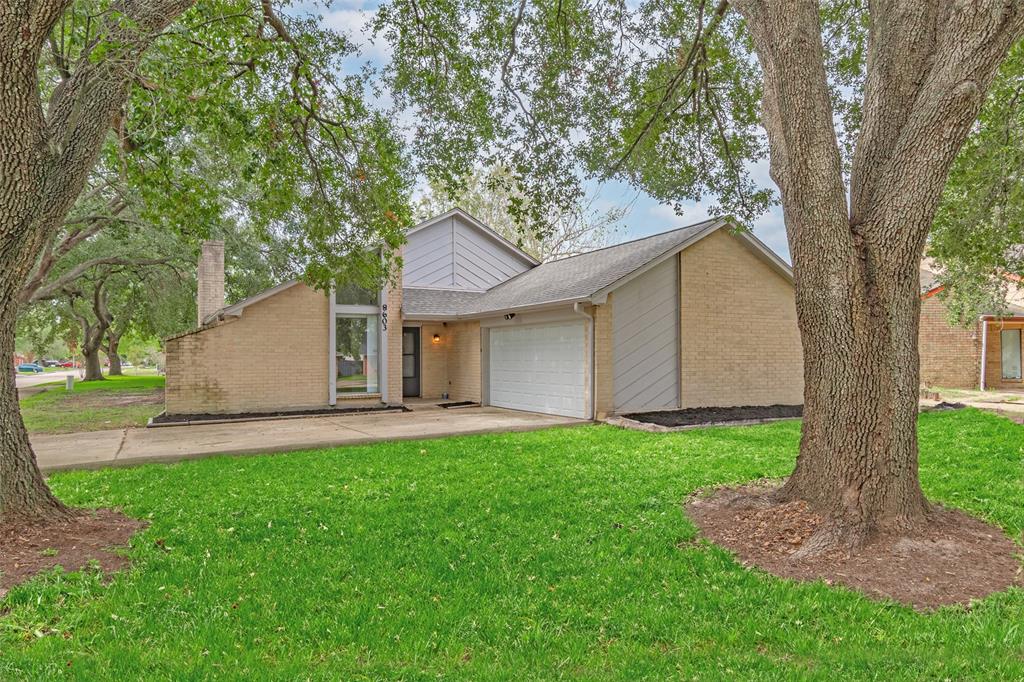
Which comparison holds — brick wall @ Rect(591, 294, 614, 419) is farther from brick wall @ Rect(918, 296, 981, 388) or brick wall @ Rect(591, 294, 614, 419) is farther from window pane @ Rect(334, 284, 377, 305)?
brick wall @ Rect(918, 296, 981, 388)

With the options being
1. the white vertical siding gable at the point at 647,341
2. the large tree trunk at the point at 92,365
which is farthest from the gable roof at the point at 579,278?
the large tree trunk at the point at 92,365

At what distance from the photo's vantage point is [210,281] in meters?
13.9

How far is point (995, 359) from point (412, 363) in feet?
59.1

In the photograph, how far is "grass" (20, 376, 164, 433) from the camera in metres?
10.9

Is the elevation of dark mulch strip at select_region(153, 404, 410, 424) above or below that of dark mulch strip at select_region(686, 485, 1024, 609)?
above

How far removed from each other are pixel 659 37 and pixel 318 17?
5205 millimetres

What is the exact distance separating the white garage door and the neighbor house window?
286 cm

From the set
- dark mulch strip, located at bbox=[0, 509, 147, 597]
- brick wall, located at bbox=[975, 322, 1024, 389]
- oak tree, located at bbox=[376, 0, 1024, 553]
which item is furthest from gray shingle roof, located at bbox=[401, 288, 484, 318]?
brick wall, located at bbox=[975, 322, 1024, 389]

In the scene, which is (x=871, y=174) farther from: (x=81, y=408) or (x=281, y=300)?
(x=81, y=408)

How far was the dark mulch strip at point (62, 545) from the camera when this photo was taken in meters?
3.98

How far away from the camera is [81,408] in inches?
555

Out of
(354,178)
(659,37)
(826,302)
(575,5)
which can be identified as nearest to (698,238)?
(659,37)

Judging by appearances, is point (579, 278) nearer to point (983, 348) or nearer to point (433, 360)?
point (433, 360)

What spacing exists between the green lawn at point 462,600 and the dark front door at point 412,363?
1001cm
